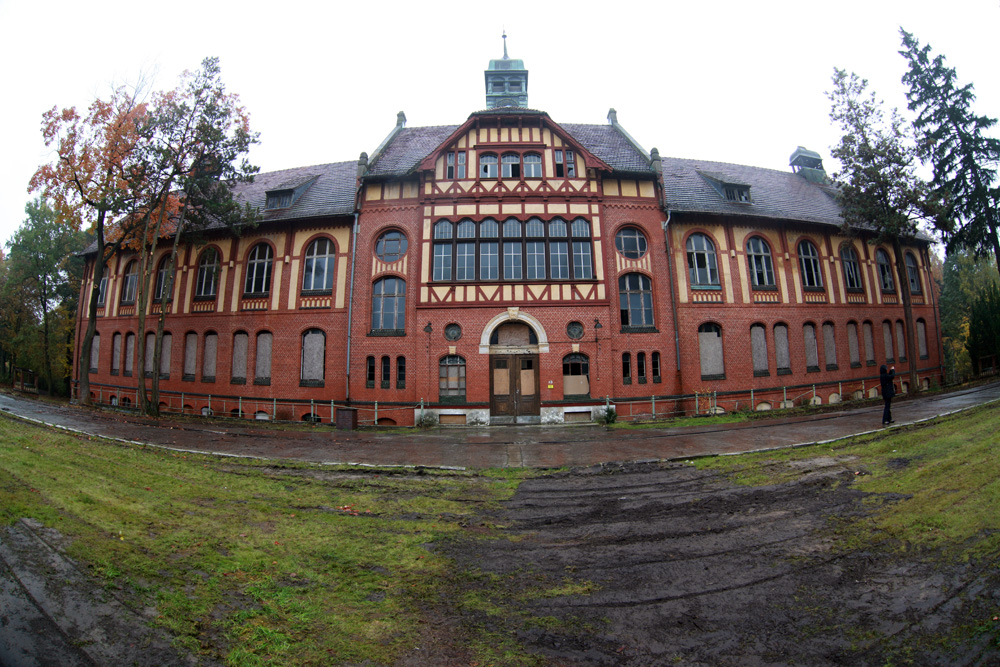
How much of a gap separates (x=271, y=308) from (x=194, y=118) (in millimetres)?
8733

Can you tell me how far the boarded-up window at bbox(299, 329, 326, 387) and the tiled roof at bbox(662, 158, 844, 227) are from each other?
17633 millimetres

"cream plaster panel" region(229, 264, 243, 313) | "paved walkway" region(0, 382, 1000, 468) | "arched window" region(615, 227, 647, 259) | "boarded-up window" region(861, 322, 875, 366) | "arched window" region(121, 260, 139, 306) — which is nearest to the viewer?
"paved walkway" region(0, 382, 1000, 468)

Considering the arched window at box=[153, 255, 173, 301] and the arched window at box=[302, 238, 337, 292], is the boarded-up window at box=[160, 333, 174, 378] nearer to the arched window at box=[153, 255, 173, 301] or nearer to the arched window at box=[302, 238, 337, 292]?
the arched window at box=[153, 255, 173, 301]

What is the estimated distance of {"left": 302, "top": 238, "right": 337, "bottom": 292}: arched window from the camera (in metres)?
21.5

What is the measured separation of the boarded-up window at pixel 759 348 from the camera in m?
21.2

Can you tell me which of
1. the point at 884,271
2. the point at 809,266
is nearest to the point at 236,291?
the point at 809,266

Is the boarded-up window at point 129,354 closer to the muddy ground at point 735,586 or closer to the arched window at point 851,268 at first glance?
the muddy ground at point 735,586

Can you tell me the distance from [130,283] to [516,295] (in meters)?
24.3

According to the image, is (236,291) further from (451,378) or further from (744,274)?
(744,274)

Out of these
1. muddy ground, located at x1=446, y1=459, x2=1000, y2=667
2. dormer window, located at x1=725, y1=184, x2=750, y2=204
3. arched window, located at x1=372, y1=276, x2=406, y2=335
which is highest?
dormer window, located at x1=725, y1=184, x2=750, y2=204

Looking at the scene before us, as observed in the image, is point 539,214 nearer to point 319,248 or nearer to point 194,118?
point 319,248

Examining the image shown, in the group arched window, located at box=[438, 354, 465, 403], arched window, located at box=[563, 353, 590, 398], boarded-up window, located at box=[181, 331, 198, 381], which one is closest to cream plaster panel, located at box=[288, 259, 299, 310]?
boarded-up window, located at box=[181, 331, 198, 381]

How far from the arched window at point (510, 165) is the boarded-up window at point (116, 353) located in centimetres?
2474

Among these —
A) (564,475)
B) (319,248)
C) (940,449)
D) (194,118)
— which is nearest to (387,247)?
(319,248)
